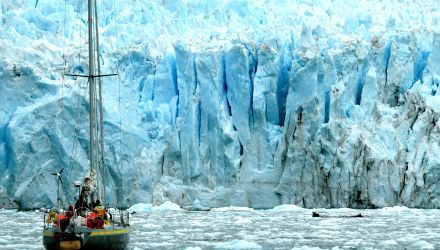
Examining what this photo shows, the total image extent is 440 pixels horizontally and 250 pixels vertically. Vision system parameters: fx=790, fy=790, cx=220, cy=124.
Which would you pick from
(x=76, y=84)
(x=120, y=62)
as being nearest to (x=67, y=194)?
(x=76, y=84)

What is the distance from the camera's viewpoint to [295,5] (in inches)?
1503

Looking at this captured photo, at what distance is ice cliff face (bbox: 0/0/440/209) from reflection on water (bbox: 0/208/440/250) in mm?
3019

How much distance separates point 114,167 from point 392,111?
11.5 meters

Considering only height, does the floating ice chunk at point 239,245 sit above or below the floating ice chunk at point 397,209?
above

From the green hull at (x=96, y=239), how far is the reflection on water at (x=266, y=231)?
110cm

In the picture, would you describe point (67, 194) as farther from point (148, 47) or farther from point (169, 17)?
point (169, 17)

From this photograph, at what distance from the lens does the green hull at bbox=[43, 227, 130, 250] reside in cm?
1394

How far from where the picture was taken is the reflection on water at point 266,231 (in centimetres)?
1622

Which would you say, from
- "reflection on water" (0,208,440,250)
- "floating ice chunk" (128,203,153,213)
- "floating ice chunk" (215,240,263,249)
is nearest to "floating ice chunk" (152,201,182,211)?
"floating ice chunk" (128,203,153,213)

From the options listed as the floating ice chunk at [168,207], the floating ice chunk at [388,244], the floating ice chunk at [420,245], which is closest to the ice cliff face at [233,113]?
the floating ice chunk at [168,207]

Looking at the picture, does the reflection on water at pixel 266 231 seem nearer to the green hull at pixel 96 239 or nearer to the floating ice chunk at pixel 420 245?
the floating ice chunk at pixel 420 245

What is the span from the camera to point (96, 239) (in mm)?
14023

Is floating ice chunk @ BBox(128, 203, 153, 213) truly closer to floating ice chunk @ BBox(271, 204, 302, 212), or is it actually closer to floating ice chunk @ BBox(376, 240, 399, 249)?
floating ice chunk @ BBox(271, 204, 302, 212)

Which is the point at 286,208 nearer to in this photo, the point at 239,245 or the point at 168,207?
the point at 168,207
